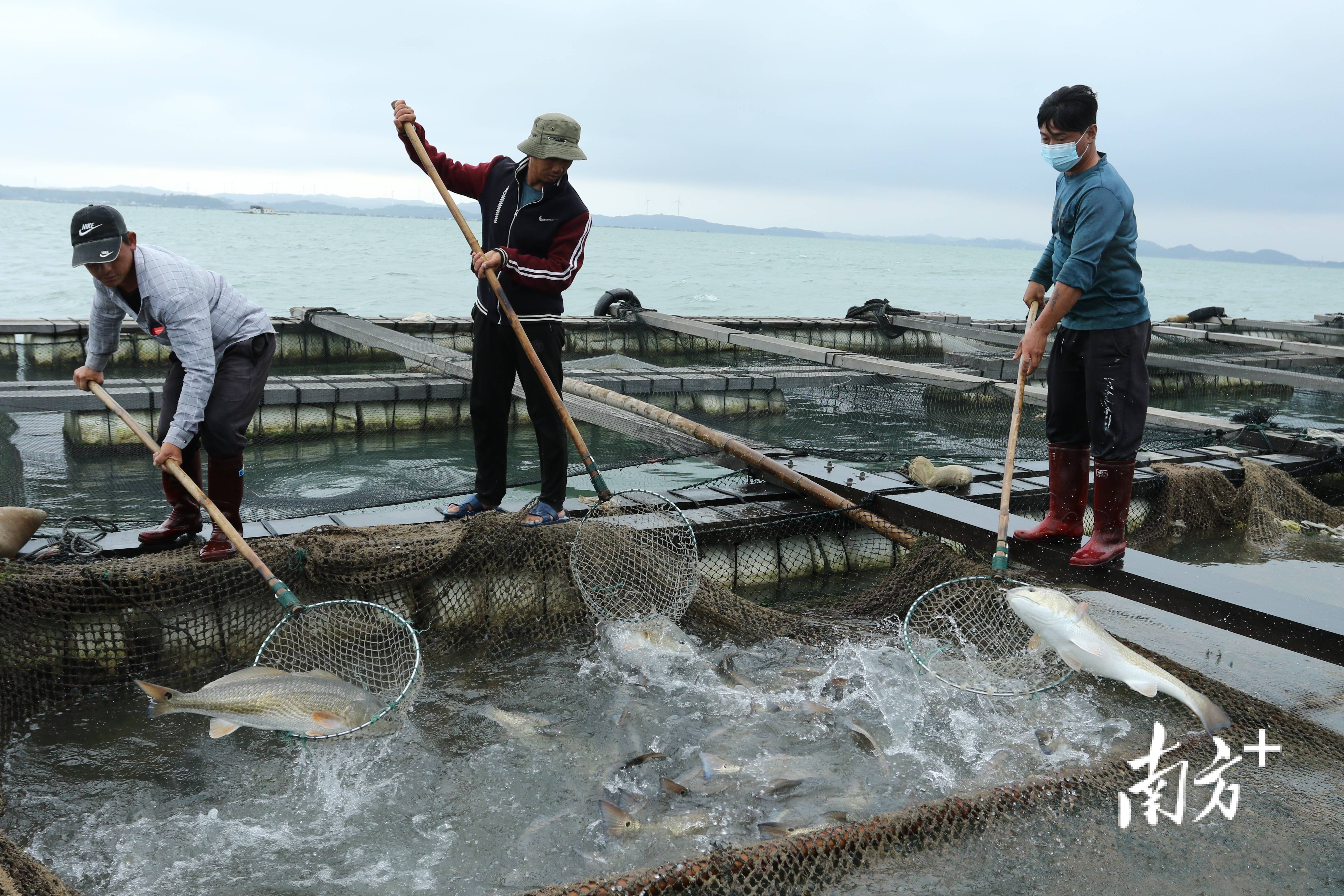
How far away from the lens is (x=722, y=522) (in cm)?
517

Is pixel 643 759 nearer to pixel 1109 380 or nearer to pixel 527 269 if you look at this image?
pixel 527 269

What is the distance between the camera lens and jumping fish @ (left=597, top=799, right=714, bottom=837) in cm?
301

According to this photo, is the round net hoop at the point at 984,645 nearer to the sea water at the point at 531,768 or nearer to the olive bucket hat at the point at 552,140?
the sea water at the point at 531,768

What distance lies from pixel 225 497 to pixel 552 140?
88.3 inches

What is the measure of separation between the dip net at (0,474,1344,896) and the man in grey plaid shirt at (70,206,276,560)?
34 cm

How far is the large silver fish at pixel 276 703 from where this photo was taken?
3164 mm

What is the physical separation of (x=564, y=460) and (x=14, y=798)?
2.69 m

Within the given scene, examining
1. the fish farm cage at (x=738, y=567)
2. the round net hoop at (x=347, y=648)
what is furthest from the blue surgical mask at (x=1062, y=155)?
the round net hoop at (x=347, y=648)

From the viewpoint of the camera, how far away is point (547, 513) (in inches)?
193

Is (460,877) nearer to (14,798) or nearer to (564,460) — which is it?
(14,798)

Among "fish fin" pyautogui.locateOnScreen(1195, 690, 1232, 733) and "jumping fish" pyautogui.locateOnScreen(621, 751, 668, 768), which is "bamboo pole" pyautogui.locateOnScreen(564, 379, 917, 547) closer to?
"fish fin" pyautogui.locateOnScreen(1195, 690, 1232, 733)

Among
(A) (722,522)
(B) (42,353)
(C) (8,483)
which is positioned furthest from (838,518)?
(B) (42,353)

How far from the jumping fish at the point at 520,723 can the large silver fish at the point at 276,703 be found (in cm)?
58

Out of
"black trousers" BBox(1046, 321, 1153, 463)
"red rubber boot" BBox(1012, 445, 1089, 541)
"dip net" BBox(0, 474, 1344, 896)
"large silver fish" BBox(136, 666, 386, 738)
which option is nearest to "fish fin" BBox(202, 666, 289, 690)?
"large silver fish" BBox(136, 666, 386, 738)
